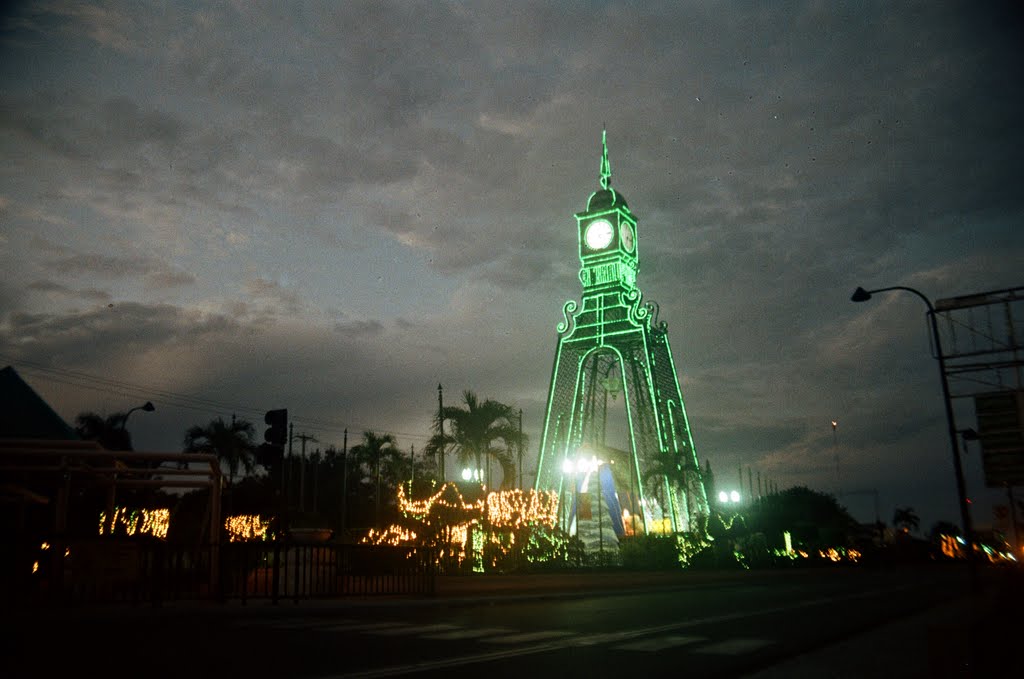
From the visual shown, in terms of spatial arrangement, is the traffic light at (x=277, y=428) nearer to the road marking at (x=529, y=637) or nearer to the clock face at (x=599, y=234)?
the road marking at (x=529, y=637)

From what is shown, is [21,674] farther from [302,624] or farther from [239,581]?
[239,581]

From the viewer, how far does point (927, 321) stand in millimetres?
26000

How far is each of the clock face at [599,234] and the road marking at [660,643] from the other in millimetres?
43262

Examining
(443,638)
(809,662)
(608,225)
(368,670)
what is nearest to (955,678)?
(809,662)

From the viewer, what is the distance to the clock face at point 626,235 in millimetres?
53719

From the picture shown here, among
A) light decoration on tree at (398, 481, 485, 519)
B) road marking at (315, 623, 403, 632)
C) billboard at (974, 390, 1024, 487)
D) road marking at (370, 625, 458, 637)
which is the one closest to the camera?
road marking at (370, 625, 458, 637)

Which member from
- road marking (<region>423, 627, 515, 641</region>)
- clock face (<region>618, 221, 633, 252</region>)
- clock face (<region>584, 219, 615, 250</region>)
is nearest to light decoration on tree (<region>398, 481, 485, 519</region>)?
clock face (<region>584, 219, 615, 250</region>)

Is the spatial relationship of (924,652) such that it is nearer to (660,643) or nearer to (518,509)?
(660,643)

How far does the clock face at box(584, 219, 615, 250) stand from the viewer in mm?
53719

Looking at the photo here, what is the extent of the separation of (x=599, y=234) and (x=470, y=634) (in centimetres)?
4398

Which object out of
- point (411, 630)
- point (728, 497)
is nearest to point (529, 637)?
point (411, 630)

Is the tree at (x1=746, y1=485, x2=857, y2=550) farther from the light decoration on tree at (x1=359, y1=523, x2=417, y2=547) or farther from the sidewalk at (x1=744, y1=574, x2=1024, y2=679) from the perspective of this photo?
the sidewalk at (x1=744, y1=574, x2=1024, y2=679)

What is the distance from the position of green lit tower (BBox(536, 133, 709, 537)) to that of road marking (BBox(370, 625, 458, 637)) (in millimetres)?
33413

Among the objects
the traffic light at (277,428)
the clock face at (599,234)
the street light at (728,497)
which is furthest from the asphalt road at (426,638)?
the street light at (728,497)
